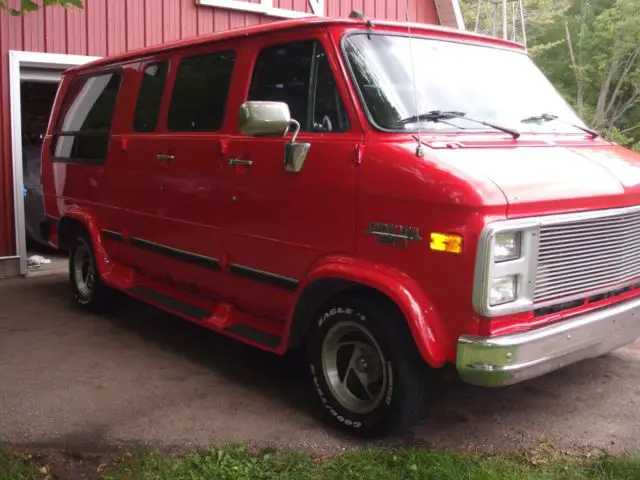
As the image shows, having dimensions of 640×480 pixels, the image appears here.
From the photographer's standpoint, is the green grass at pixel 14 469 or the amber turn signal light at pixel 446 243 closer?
the amber turn signal light at pixel 446 243

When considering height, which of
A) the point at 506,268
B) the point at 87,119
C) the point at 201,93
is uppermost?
the point at 201,93

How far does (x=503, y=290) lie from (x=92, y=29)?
262 inches

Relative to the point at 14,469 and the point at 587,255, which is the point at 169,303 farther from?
the point at 587,255

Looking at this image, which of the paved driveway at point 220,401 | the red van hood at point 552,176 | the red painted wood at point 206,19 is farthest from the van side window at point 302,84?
the red painted wood at point 206,19

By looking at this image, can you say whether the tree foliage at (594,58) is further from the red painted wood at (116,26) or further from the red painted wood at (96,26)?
the red painted wood at (96,26)

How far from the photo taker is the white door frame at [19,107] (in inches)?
305

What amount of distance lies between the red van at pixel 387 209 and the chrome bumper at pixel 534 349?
0.01 metres

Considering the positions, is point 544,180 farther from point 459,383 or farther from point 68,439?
point 68,439

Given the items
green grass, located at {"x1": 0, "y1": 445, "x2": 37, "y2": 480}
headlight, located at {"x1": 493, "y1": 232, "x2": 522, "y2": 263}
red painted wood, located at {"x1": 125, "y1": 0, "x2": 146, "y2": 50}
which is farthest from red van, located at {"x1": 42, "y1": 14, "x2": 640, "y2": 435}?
red painted wood, located at {"x1": 125, "y1": 0, "x2": 146, "y2": 50}

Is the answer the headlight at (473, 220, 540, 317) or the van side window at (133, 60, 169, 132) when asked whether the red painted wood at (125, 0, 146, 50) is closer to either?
the van side window at (133, 60, 169, 132)

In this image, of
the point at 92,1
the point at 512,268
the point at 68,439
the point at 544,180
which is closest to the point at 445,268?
the point at 512,268

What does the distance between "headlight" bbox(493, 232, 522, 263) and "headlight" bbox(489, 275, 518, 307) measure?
10cm

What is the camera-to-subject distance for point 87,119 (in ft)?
20.9

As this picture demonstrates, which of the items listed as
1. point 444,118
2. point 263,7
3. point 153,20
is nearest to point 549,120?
point 444,118
